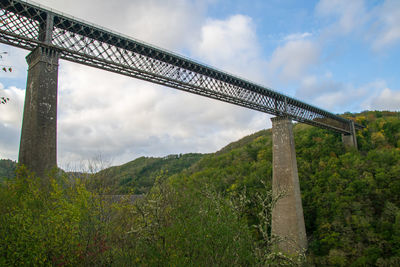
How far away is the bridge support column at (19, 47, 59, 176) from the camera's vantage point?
42.8 ft

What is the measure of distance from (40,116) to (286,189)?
20.6 m

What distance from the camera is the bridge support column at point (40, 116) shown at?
13.0 meters

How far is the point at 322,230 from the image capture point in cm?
3125

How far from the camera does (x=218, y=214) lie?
9.76 meters

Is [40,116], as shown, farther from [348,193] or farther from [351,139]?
[351,139]

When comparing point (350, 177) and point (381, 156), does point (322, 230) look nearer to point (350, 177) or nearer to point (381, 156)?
point (350, 177)

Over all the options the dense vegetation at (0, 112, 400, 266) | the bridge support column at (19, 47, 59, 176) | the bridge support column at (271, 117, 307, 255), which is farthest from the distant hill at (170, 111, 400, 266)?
the bridge support column at (19, 47, 59, 176)

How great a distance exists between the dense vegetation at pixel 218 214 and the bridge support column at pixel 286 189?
2.33 meters

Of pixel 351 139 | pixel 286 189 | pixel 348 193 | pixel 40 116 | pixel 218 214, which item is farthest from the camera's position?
pixel 351 139

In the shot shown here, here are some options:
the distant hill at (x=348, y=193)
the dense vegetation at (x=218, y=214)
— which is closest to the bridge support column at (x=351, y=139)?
the distant hill at (x=348, y=193)

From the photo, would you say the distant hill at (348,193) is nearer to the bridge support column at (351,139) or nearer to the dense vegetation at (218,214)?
the dense vegetation at (218,214)

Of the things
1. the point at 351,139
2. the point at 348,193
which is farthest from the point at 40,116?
the point at 351,139

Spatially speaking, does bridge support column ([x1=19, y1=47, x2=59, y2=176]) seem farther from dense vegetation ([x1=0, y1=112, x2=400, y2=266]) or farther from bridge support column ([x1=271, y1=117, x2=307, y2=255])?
A: bridge support column ([x1=271, y1=117, x2=307, y2=255])

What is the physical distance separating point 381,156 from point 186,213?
126 feet
